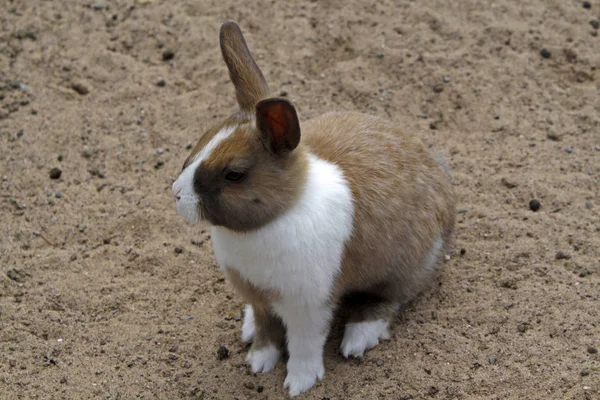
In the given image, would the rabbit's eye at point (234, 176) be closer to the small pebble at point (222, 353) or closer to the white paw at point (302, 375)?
the white paw at point (302, 375)

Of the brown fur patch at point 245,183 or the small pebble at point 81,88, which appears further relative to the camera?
the small pebble at point 81,88

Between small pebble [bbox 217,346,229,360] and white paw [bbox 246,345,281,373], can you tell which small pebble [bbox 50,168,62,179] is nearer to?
small pebble [bbox 217,346,229,360]

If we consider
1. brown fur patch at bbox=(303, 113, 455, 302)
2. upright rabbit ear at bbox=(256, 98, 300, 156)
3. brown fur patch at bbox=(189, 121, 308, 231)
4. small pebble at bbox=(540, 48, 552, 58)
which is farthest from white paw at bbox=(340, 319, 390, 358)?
Answer: small pebble at bbox=(540, 48, 552, 58)

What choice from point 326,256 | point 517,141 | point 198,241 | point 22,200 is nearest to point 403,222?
point 326,256

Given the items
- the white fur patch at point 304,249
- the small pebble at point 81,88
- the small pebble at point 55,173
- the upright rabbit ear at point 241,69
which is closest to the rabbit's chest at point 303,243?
the white fur patch at point 304,249

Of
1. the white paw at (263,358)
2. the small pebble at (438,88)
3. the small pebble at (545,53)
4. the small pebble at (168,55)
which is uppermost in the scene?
the small pebble at (545,53)

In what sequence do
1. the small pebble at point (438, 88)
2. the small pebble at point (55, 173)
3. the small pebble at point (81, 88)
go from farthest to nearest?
the small pebble at point (81, 88) < the small pebble at point (438, 88) < the small pebble at point (55, 173)
